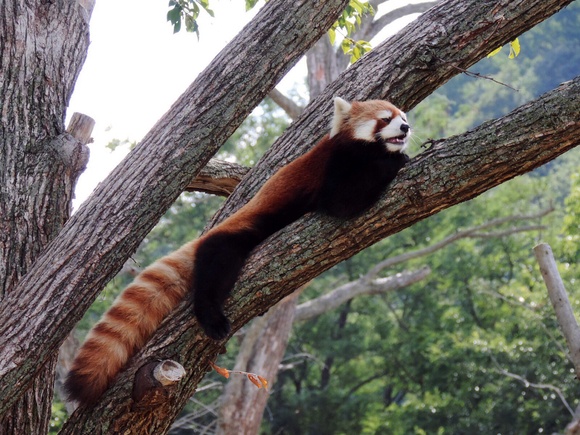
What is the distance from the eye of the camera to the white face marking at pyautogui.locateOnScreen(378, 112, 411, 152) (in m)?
3.66

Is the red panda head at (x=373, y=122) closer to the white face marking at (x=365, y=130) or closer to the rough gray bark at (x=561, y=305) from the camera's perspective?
the white face marking at (x=365, y=130)

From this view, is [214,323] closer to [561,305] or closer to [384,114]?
[384,114]

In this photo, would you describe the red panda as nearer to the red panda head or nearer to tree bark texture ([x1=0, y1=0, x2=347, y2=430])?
the red panda head

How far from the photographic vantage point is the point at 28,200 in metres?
3.37

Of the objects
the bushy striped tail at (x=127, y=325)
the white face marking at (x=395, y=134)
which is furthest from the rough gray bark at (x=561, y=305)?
the bushy striped tail at (x=127, y=325)

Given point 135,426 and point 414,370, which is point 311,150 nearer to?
point 135,426

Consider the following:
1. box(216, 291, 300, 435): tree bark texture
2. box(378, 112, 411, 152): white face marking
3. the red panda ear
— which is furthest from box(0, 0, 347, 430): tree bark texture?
box(216, 291, 300, 435): tree bark texture

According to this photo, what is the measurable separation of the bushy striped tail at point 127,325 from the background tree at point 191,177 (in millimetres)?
98

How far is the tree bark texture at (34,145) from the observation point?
3.28 metres

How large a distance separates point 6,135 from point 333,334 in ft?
51.0

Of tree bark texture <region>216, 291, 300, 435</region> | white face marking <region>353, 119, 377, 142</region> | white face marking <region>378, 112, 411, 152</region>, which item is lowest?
tree bark texture <region>216, 291, 300, 435</region>

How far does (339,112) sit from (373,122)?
0.63 ft

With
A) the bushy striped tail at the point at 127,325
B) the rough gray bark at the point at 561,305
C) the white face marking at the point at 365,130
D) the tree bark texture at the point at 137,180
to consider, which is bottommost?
the rough gray bark at the point at 561,305

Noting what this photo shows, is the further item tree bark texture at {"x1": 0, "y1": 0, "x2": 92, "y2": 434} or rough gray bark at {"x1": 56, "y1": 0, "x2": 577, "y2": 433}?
tree bark texture at {"x1": 0, "y1": 0, "x2": 92, "y2": 434}
